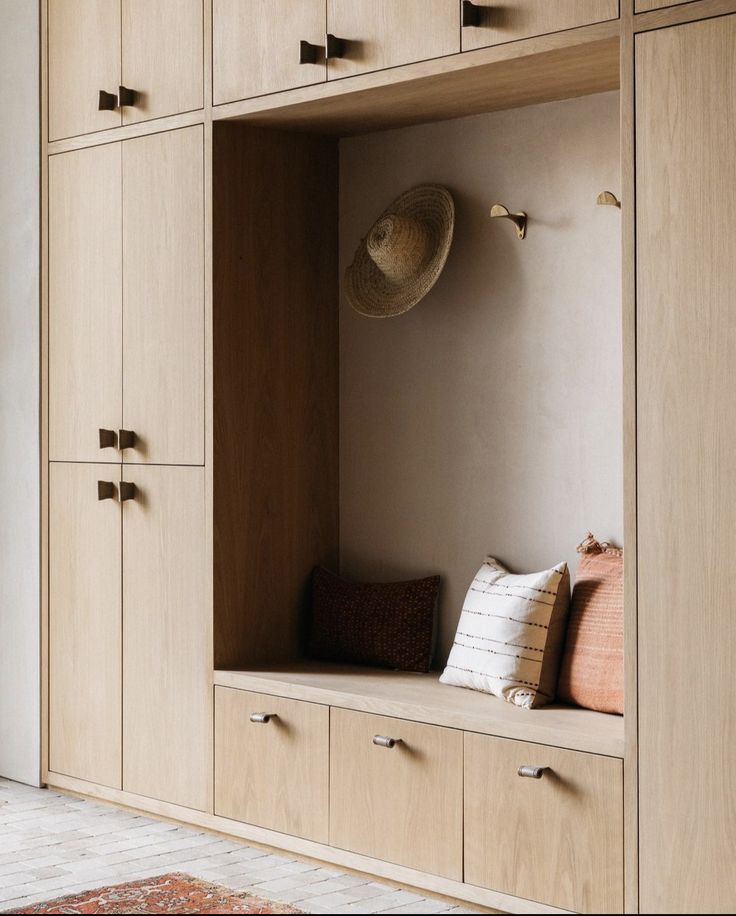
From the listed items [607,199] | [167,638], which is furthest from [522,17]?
[167,638]

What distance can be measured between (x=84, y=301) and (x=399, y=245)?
3.41ft

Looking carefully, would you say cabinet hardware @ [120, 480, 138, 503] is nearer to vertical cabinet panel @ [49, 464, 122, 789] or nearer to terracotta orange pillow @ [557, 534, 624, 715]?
vertical cabinet panel @ [49, 464, 122, 789]

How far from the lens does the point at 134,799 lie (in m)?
3.79

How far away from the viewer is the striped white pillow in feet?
10.3

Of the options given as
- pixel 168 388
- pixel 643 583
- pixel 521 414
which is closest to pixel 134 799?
pixel 168 388

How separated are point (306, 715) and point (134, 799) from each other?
0.75 m

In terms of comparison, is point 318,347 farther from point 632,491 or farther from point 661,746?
point 661,746

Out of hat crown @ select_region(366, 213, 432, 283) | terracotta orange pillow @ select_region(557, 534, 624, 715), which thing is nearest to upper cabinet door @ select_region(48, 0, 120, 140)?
hat crown @ select_region(366, 213, 432, 283)

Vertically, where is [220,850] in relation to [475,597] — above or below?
below

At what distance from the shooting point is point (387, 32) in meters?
3.15

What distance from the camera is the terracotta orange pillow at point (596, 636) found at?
3.01 metres

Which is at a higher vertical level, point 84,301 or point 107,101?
point 107,101

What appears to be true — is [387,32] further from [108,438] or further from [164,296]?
[108,438]

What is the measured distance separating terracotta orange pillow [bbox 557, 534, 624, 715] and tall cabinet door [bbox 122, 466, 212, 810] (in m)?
1.03
